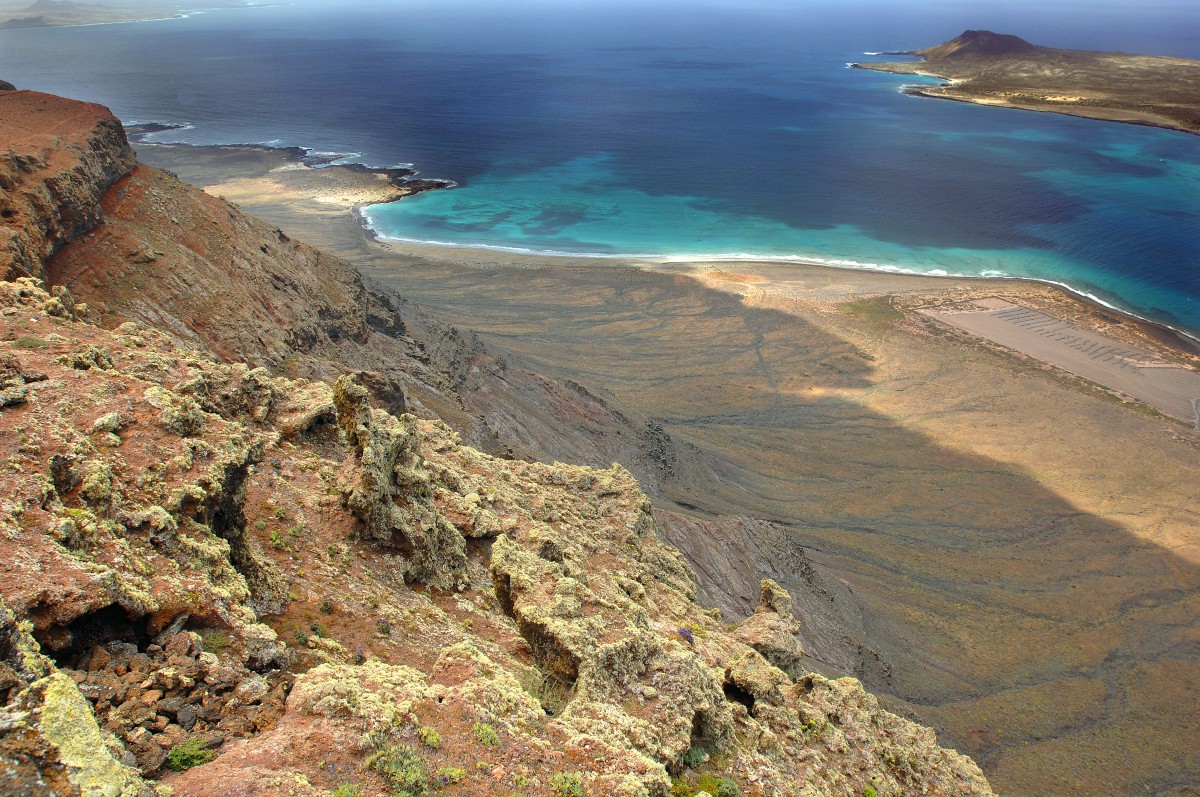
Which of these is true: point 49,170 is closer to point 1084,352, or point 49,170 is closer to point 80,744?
point 80,744

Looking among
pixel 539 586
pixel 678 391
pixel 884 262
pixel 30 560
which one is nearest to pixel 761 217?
pixel 884 262

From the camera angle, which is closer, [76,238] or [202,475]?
[202,475]

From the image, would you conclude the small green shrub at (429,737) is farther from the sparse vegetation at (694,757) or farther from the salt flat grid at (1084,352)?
the salt flat grid at (1084,352)

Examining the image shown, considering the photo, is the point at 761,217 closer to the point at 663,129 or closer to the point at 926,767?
the point at 663,129

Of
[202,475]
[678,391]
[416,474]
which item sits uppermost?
[202,475]

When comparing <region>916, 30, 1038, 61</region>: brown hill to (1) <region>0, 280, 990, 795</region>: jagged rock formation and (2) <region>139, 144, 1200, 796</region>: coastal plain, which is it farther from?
(1) <region>0, 280, 990, 795</region>: jagged rock formation

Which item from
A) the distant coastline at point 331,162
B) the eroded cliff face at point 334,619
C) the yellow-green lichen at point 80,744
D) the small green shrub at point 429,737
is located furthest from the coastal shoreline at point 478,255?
the yellow-green lichen at point 80,744
